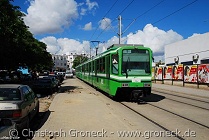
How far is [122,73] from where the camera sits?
1509 cm

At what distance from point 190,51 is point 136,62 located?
29616 mm

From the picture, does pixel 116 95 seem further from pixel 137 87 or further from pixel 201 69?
pixel 201 69

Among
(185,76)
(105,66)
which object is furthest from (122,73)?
(185,76)

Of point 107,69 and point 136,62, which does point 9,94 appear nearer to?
point 136,62

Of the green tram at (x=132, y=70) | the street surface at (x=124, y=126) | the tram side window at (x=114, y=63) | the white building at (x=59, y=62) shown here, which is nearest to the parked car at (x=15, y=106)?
the street surface at (x=124, y=126)

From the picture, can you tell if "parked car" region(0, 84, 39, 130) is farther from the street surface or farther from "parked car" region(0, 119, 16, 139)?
"parked car" region(0, 119, 16, 139)

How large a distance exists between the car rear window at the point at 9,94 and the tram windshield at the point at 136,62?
7801 millimetres

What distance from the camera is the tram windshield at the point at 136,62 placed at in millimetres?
15195

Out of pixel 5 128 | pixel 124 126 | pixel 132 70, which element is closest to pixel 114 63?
pixel 132 70

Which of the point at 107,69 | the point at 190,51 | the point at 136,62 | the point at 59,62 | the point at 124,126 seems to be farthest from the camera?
the point at 59,62

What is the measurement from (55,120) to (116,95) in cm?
666

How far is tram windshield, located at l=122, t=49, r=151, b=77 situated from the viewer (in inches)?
598

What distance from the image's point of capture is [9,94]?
8.12 meters

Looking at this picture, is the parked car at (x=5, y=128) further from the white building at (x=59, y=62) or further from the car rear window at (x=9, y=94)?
the white building at (x=59, y=62)
